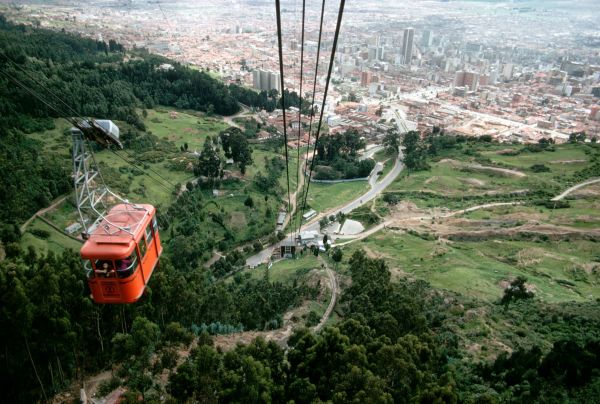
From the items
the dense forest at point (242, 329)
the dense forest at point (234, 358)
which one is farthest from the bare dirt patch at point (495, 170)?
the dense forest at point (234, 358)

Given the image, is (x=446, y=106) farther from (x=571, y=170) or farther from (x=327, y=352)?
(x=327, y=352)

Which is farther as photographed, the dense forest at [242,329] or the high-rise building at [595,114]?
the high-rise building at [595,114]

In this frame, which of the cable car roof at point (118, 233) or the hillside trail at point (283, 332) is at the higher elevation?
the cable car roof at point (118, 233)

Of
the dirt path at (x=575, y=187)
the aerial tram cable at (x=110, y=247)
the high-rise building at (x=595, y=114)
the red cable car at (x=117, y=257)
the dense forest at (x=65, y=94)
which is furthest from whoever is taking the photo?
the high-rise building at (x=595, y=114)

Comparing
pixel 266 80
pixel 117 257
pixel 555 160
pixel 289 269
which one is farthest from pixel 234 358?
pixel 266 80

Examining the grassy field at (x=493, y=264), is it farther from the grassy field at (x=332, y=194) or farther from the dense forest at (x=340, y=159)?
the dense forest at (x=340, y=159)

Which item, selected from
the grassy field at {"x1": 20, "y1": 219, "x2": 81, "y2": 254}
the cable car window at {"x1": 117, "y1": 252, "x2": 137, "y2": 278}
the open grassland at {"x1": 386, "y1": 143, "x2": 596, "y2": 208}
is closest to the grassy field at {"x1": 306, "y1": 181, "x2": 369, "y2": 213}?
the open grassland at {"x1": 386, "y1": 143, "x2": 596, "y2": 208}

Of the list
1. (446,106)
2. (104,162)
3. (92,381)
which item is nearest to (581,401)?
(92,381)

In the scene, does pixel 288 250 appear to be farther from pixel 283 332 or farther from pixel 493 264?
pixel 493 264
